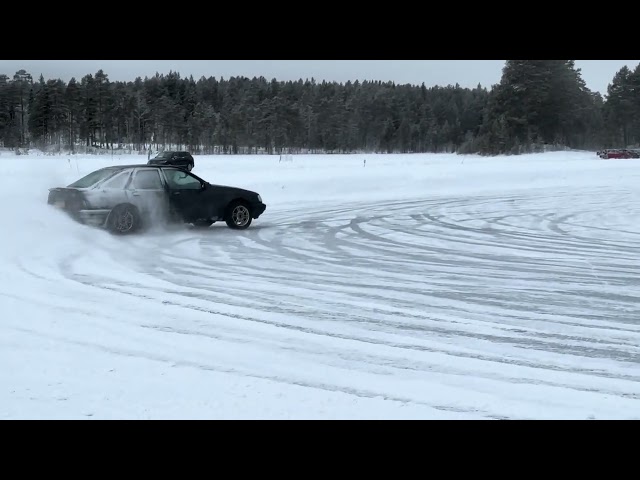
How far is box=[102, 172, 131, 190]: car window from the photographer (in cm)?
1371

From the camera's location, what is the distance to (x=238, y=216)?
51.0 feet

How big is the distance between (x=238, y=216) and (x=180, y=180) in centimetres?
155

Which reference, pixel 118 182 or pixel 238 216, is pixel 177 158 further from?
pixel 118 182

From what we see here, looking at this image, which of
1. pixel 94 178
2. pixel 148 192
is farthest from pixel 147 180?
→ pixel 94 178

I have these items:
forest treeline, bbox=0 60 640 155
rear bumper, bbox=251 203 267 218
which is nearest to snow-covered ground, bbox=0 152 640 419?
rear bumper, bbox=251 203 267 218

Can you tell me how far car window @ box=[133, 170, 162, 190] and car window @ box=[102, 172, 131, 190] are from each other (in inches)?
7.6

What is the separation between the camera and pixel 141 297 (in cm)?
801

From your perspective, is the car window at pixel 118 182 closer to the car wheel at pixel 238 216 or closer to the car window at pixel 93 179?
the car window at pixel 93 179

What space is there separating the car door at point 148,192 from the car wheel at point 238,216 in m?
1.53

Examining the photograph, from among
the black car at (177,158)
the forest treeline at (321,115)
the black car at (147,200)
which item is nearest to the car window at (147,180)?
the black car at (147,200)

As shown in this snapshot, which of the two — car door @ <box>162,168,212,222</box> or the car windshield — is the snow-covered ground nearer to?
car door @ <box>162,168,212,222</box>

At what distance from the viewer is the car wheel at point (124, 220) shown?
13508 mm
